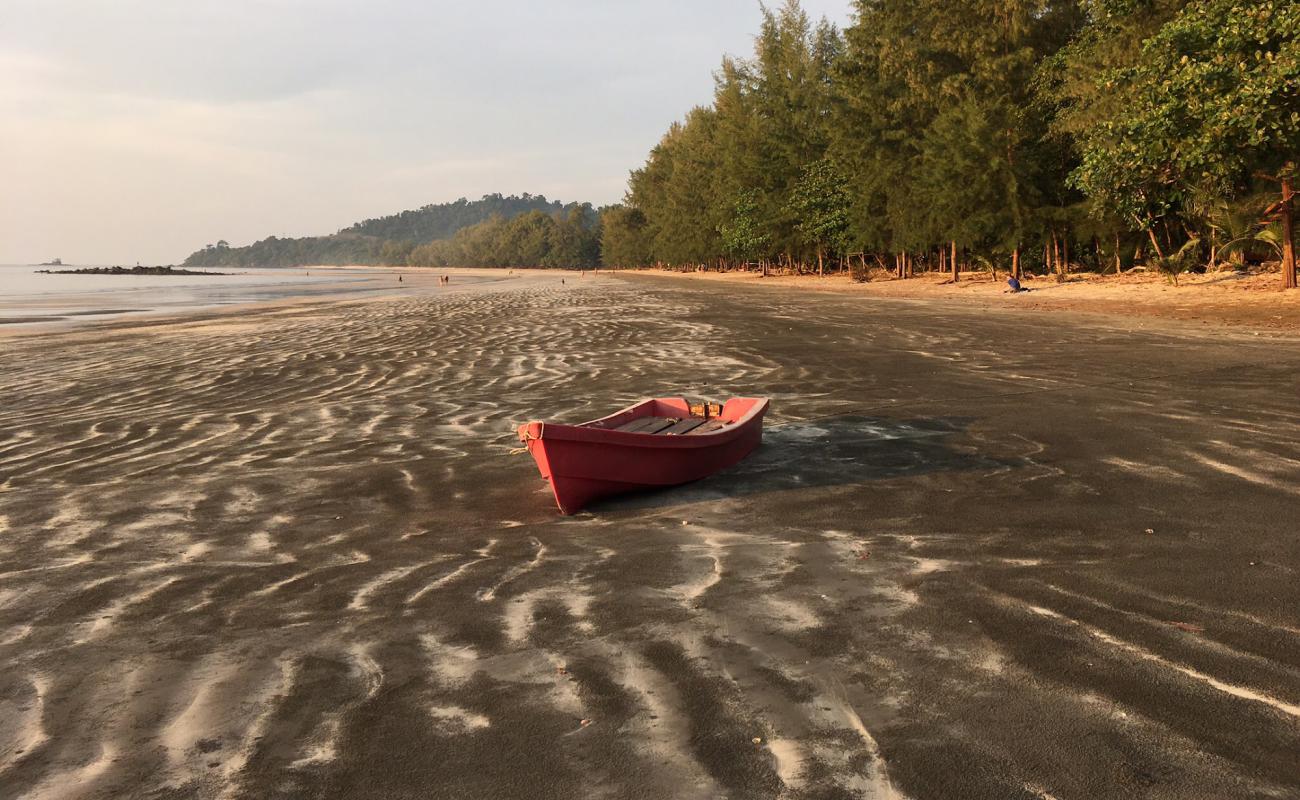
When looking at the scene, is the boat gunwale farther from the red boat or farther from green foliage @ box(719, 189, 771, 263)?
green foliage @ box(719, 189, 771, 263)

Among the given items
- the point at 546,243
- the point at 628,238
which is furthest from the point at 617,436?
the point at 546,243

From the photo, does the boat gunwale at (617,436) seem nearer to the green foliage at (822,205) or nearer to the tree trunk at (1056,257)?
the tree trunk at (1056,257)

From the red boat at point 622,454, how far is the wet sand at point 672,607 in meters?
0.19

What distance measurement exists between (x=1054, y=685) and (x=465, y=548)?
3.81 metres

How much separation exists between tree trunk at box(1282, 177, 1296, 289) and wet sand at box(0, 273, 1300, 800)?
13.8 m

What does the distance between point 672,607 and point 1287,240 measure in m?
24.8

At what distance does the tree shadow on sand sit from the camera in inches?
299

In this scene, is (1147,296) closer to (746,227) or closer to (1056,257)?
(1056,257)

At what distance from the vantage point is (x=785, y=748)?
344 centimetres

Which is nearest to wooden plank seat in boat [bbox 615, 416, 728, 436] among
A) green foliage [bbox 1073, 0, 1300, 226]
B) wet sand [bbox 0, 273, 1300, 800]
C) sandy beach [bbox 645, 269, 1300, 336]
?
wet sand [bbox 0, 273, 1300, 800]

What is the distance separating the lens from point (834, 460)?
8.50m

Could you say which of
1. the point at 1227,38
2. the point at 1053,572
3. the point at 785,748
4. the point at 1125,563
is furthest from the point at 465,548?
the point at 1227,38

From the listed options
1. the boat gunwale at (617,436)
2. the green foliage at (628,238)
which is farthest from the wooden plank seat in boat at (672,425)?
the green foliage at (628,238)

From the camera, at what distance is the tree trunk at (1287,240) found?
2244cm
